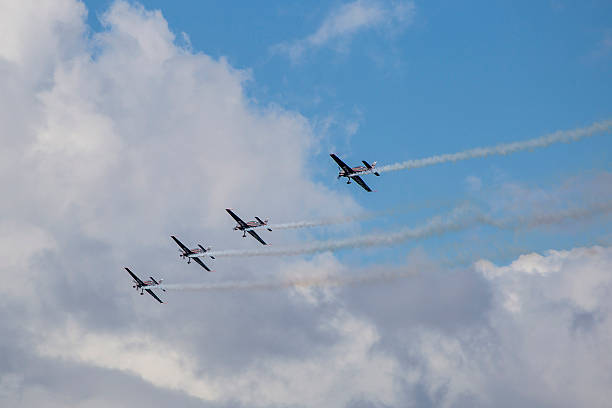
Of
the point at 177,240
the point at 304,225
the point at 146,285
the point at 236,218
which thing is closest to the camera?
the point at 304,225

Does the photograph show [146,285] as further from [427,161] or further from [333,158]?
[427,161]

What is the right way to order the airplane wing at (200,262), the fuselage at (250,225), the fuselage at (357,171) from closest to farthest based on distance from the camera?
1. the fuselage at (357,171)
2. the fuselage at (250,225)
3. the airplane wing at (200,262)

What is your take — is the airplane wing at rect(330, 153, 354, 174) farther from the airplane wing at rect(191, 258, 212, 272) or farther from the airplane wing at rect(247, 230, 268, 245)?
the airplane wing at rect(191, 258, 212, 272)

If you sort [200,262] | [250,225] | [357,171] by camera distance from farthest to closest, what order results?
1. [200,262]
2. [250,225]
3. [357,171]

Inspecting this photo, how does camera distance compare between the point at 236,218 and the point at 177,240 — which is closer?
the point at 236,218

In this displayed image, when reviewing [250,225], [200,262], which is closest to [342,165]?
[250,225]

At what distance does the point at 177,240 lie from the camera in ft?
443

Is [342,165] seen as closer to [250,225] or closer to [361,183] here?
[361,183]

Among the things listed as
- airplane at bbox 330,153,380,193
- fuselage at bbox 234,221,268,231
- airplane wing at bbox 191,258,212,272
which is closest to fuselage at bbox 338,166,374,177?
airplane at bbox 330,153,380,193

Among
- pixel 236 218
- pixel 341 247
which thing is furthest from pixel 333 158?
pixel 236 218

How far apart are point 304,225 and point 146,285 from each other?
5025 cm

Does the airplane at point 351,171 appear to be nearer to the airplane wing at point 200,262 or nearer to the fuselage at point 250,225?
the fuselage at point 250,225

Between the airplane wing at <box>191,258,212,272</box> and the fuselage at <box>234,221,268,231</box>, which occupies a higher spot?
the fuselage at <box>234,221,268,231</box>

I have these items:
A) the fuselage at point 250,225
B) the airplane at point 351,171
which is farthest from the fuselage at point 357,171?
the fuselage at point 250,225
